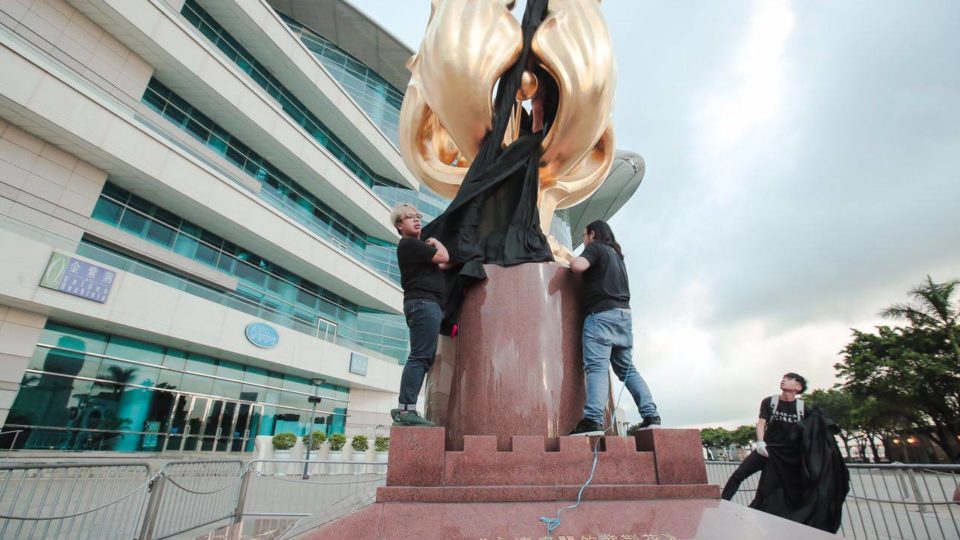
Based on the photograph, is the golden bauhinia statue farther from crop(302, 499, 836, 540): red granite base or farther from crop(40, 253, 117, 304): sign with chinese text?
crop(40, 253, 117, 304): sign with chinese text

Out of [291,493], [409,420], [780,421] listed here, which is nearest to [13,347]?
[291,493]

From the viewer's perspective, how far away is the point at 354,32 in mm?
27203

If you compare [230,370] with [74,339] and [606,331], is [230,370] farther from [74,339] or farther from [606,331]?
[606,331]

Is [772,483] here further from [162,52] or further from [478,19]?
[162,52]

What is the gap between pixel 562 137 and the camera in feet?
15.3

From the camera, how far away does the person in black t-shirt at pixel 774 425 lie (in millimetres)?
3881

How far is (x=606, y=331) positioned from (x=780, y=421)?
1.96 metres

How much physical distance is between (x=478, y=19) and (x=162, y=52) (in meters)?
15.0

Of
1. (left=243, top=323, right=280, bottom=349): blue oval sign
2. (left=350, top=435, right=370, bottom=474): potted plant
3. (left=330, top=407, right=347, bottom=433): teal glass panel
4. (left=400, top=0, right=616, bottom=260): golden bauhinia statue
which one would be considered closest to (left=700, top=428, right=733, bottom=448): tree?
(left=330, top=407, right=347, bottom=433): teal glass panel

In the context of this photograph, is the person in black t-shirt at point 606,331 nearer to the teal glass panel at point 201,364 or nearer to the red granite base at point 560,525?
the red granite base at point 560,525

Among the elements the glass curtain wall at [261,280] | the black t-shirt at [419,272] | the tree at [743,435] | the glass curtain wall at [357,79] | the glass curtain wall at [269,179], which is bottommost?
the black t-shirt at [419,272]

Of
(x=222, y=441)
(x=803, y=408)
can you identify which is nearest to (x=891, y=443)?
(x=803, y=408)

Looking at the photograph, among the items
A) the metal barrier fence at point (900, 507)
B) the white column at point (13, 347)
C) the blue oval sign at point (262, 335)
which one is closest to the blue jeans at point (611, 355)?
the metal barrier fence at point (900, 507)

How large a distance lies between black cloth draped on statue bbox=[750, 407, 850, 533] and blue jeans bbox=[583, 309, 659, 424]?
1571 mm
